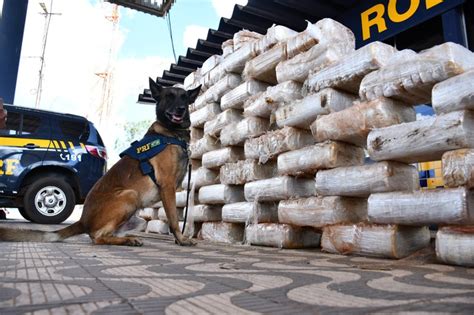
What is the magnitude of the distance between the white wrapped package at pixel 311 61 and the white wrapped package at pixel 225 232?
1.63 metres

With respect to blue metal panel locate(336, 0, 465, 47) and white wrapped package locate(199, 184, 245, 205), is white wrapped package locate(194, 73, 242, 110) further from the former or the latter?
blue metal panel locate(336, 0, 465, 47)

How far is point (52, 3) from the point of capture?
24234mm

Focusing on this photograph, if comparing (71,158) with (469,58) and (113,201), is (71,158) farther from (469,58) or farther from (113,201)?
(469,58)

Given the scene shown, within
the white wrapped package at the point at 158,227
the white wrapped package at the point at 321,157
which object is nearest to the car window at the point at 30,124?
the white wrapped package at the point at 158,227

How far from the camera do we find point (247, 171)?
12.8 feet

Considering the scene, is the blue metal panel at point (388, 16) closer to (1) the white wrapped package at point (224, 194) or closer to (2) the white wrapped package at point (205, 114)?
(2) the white wrapped package at point (205, 114)

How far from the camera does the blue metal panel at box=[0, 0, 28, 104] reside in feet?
24.7

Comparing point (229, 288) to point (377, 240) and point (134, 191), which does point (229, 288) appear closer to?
point (377, 240)

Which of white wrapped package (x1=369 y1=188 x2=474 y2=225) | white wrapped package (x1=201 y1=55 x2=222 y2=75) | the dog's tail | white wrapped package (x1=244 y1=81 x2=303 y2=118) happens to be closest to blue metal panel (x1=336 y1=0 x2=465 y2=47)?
white wrapped package (x1=201 y1=55 x2=222 y2=75)

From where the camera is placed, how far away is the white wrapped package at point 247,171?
12.6ft

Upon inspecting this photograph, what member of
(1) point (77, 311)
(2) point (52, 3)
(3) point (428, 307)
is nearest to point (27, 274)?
(1) point (77, 311)

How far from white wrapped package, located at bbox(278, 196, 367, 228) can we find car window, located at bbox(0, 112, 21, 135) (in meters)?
5.56

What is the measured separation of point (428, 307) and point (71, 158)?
268 inches

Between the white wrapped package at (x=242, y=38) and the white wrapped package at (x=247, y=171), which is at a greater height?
the white wrapped package at (x=242, y=38)
